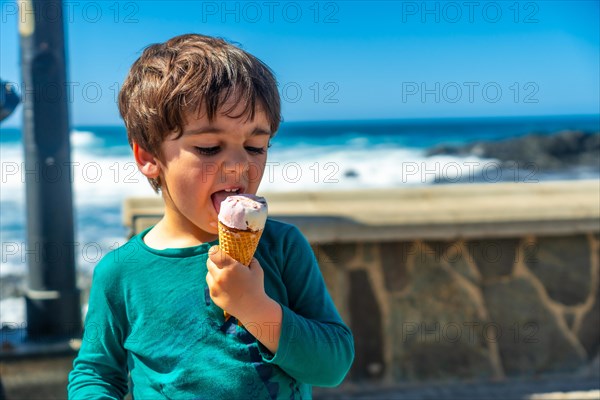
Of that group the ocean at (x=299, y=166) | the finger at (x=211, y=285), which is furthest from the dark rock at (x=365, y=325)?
the finger at (x=211, y=285)

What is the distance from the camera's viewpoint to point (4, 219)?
1377cm

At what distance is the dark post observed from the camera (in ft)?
10.9

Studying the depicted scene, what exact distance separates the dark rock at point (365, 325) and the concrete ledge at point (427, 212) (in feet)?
0.78

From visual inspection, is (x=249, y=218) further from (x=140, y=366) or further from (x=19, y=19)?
(x=19, y=19)

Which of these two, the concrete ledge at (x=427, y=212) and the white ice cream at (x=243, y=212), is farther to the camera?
the concrete ledge at (x=427, y=212)

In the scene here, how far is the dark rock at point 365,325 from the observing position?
3566 millimetres

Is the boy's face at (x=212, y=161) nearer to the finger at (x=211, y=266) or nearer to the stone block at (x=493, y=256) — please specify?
the finger at (x=211, y=266)

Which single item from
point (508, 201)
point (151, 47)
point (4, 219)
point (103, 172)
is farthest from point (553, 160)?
point (151, 47)

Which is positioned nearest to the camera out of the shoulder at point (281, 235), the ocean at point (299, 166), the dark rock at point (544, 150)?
the shoulder at point (281, 235)

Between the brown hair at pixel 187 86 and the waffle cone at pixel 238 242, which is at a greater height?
the brown hair at pixel 187 86

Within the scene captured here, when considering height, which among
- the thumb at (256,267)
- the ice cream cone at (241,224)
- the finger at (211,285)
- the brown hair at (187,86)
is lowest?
the finger at (211,285)

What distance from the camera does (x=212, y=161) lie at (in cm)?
132

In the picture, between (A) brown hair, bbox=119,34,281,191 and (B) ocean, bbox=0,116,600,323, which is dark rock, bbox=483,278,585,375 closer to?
(B) ocean, bbox=0,116,600,323

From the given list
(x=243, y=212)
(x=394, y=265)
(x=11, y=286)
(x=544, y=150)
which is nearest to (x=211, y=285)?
(x=243, y=212)
